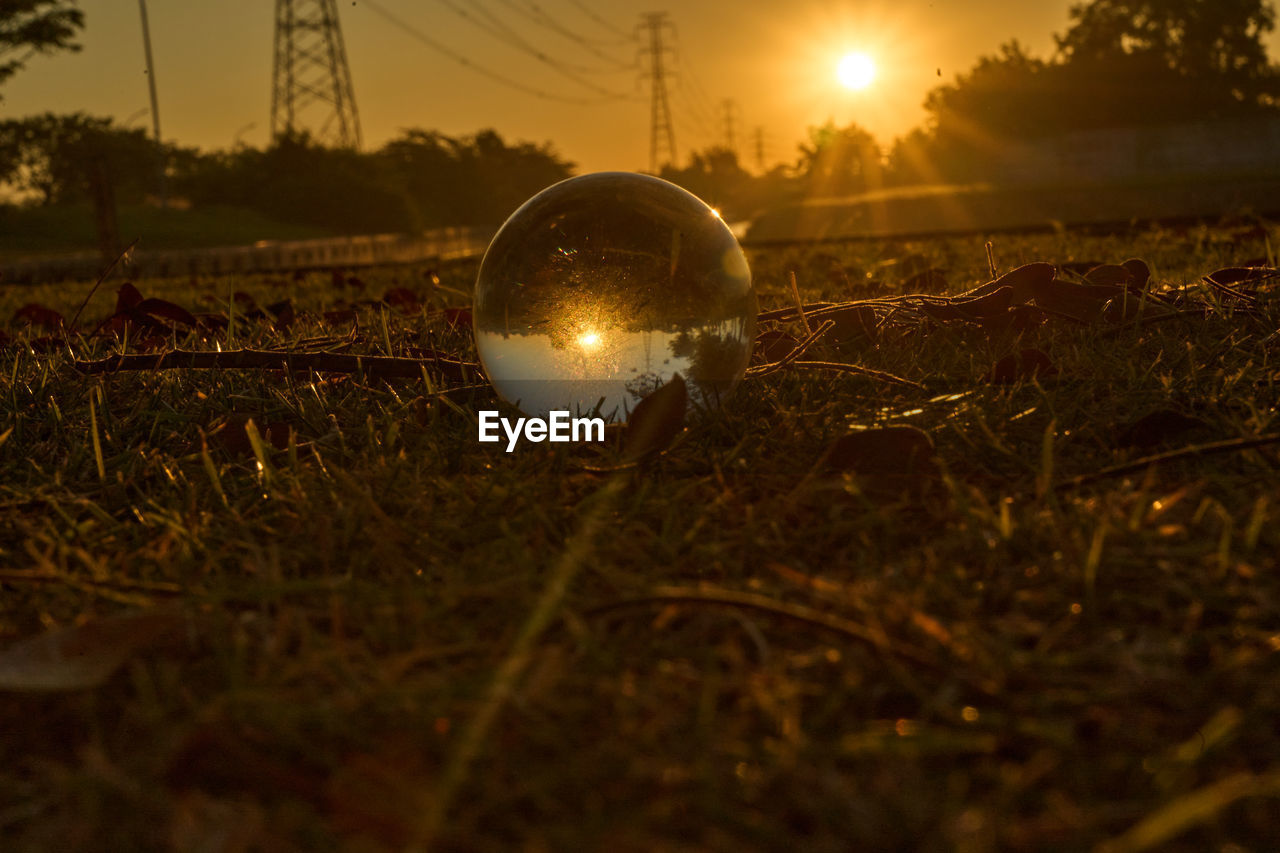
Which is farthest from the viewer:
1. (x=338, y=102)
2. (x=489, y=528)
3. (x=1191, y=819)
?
(x=338, y=102)

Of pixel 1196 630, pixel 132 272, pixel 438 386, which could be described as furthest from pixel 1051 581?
pixel 132 272

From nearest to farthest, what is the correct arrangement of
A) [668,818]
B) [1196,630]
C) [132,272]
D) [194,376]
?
[668,818], [1196,630], [194,376], [132,272]

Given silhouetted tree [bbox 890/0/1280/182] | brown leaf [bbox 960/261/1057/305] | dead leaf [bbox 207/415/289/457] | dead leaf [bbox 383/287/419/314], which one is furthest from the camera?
silhouetted tree [bbox 890/0/1280/182]

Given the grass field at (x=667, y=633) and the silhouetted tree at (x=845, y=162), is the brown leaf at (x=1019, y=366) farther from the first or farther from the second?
the silhouetted tree at (x=845, y=162)

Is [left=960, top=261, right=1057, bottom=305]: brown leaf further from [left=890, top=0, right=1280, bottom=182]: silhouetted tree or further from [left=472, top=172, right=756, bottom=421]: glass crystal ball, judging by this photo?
[left=890, top=0, right=1280, bottom=182]: silhouetted tree

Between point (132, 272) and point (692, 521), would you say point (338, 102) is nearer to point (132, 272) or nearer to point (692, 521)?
point (132, 272)

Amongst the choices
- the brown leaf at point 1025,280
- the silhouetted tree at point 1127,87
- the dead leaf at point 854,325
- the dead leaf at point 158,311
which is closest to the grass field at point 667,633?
the brown leaf at point 1025,280

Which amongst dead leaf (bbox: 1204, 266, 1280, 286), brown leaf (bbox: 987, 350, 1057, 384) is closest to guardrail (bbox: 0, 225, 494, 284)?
brown leaf (bbox: 987, 350, 1057, 384)
